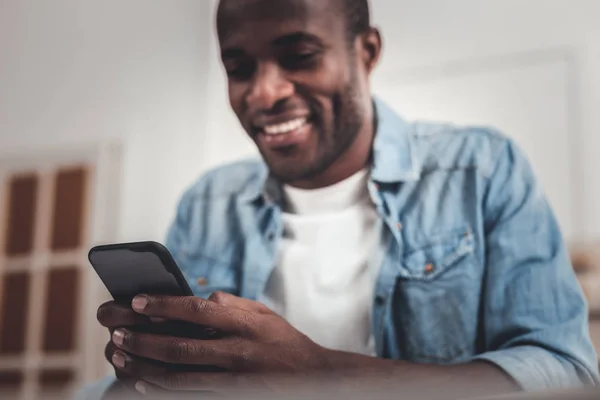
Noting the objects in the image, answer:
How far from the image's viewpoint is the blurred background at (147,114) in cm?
98

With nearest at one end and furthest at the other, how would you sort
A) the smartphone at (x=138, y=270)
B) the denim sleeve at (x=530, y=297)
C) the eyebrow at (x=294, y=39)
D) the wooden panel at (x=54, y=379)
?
the smartphone at (x=138, y=270) → the denim sleeve at (x=530, y=297) → the eyebrow at (x=294, y=39) → the wooden panel at (x=54, y=379)

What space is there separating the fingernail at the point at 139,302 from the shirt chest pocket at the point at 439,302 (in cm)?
34

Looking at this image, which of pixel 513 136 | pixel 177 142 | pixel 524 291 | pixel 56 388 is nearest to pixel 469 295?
pixel 524 291

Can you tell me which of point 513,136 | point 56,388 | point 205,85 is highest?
point 205,85

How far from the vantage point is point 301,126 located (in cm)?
93

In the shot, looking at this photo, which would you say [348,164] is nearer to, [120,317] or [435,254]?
[435,254]

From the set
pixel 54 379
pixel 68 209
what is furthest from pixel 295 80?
pixel 54 379

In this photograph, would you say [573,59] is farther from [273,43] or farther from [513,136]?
[273,43]

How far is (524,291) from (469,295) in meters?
0.06

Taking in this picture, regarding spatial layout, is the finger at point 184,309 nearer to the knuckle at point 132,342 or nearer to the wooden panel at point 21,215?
the knuckle at point 132,342

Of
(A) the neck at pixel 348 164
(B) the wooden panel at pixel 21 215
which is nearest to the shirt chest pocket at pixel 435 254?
(A) the neck at pixel 348 164

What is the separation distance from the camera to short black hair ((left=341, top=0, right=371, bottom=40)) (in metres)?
0.95

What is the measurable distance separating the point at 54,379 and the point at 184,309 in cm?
58

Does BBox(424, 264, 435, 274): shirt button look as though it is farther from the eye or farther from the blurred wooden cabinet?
the blurred wooden cabinet
